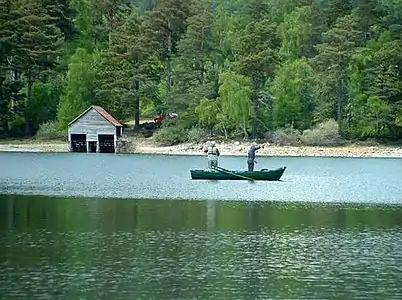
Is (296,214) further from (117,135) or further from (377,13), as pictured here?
(377,13)

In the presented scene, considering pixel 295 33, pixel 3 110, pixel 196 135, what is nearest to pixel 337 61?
pixel 295 33

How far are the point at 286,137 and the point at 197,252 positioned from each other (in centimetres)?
5912

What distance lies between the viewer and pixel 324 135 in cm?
8088

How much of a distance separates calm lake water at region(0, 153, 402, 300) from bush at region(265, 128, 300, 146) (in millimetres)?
32780

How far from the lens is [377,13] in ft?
295

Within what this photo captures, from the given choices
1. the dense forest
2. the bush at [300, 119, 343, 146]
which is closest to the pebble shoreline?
the bush at [300, 119, 343, 146]

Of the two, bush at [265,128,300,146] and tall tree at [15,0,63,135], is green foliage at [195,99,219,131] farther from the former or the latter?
tall tree at [15,0,63,135]

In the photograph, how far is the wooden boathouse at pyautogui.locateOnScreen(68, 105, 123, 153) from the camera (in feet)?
272

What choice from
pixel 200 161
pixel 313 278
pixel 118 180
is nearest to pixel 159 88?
pixel 200 161

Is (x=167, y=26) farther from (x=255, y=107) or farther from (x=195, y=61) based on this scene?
(x=255, y=107)

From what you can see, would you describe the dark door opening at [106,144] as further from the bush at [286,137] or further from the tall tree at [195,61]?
the bush at [286,137]

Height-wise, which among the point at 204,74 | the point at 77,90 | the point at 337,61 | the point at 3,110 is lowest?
the point at 3,110

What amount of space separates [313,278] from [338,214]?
42.1 feet

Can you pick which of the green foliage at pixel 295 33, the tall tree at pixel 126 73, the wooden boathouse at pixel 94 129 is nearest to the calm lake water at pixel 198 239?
the wooden boathouse at pixel 94 129
